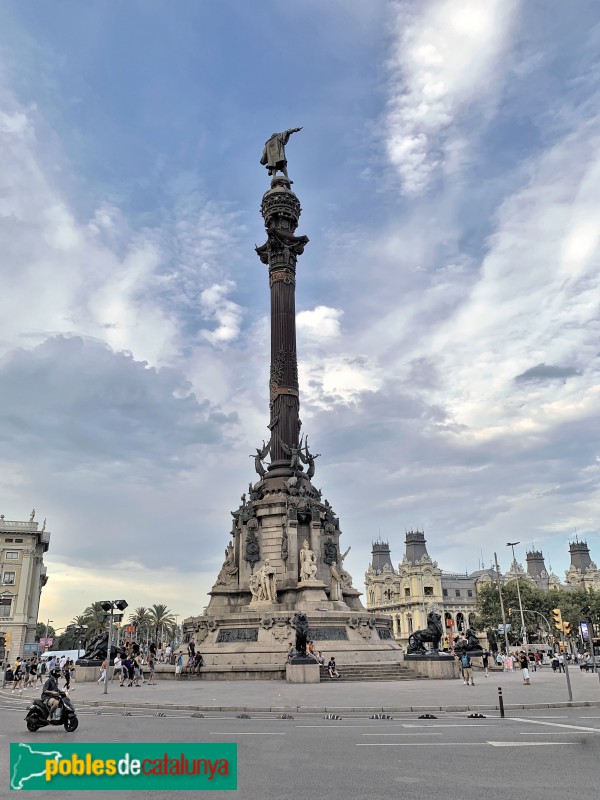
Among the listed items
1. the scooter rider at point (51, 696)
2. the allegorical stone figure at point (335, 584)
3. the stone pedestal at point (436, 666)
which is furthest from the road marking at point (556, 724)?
the allegorical stone figure at point (335, 584)

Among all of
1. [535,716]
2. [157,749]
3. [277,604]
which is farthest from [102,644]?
[157,749]

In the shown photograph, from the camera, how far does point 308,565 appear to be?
3819 centimetres

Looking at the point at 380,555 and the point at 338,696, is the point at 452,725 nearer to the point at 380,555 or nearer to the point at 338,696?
the point at 338,696

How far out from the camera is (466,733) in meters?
13.7

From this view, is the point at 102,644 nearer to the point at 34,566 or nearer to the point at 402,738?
the point at 402,738

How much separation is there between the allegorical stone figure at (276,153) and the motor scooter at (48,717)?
46.6 meters

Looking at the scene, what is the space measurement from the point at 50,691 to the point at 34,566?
3028 inches

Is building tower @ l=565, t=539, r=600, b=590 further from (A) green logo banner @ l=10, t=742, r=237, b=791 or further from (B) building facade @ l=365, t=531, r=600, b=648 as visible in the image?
(A) green logo banner @ l=10, t=742, r=237, b=791

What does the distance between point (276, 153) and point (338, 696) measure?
45.2 meters

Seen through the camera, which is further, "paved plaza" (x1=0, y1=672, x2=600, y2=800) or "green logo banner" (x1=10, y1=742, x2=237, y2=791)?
"paved plaza" (x1=0, y1=672, x2=600, y2=800)

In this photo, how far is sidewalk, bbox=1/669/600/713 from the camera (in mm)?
18656

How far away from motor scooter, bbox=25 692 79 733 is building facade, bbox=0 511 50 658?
225 ft

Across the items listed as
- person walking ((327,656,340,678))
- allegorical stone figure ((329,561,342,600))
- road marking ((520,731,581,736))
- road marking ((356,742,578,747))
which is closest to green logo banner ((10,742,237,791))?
road marking ((356,742,578,747))

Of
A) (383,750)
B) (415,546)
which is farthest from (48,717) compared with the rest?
(415,546)
